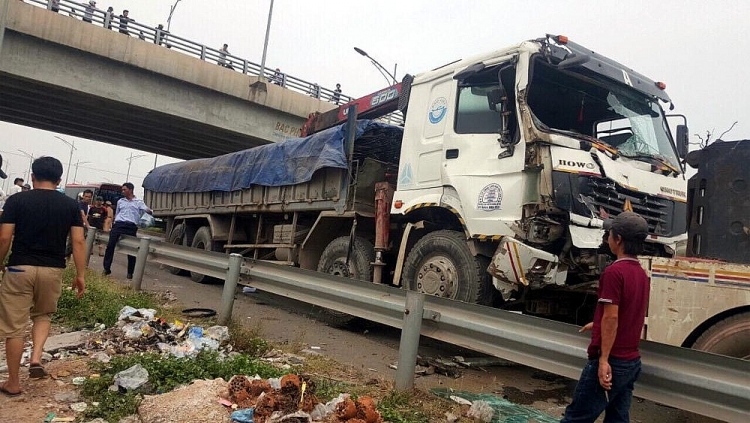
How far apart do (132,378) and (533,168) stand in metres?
3.63

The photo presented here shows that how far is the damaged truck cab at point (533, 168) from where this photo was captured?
4.66 metres

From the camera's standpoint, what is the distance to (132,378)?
131 inches

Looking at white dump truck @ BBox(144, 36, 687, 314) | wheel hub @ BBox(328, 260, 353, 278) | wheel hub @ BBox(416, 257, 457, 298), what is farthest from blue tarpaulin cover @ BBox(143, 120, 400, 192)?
A: wheel hub @ BBox(416, 257, 457, 298)

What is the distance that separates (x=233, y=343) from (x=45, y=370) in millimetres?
1368

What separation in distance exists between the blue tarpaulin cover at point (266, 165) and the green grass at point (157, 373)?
3787mm

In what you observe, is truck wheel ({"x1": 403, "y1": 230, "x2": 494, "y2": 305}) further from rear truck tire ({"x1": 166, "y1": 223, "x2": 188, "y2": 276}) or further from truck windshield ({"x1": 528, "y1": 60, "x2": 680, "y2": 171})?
rear truck tire ({"x1": 166, "y1": 223, "x2": 188, "y2": 276})

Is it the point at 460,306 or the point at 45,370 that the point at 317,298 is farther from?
the point at 45,370

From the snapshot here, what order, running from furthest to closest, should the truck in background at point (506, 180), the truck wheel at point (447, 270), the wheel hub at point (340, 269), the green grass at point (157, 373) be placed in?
the wheel hub at point (340, 269)
the truck wheel at point (447, 270)
the truck in background at point (506, 180)
the green grass at point (157, 373)

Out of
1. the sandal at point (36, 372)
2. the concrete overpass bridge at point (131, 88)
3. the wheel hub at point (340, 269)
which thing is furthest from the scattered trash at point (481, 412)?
the concrete overpass bridge at point (131, 88)

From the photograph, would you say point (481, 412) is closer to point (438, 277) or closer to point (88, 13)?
point (438, 277)

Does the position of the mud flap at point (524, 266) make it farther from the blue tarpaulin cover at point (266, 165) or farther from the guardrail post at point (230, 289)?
the blue tarpaulin cover at point (266, 165)

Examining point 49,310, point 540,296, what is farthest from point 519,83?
point 49,310

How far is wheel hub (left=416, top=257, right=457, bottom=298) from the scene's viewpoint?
5.21 metres

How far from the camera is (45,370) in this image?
12.3 feet
